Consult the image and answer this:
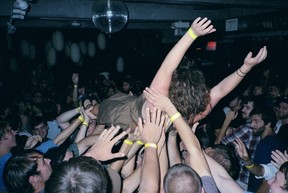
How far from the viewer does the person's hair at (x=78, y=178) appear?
154 cm

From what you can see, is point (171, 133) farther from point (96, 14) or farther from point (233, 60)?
point (233, 60)

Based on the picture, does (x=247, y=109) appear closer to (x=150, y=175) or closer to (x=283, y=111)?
(x=283, y=111)

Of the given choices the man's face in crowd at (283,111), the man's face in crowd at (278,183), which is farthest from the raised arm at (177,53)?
the man's face in crowd at (283,111)

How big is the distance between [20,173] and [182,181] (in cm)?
111

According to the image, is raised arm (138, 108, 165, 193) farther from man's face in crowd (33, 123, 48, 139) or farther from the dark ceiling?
the dark ceiling

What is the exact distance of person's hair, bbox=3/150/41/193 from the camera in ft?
6.83

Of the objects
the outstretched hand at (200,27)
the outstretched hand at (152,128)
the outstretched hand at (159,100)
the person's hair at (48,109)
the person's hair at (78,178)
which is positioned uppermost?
the outstretched hand at (200,27)

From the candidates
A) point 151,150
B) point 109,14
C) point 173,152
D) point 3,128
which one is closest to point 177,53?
point 151,150

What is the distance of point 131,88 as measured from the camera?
23.3 feet

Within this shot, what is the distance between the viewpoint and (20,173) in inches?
82.2

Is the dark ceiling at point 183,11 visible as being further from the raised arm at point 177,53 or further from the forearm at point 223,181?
the forearm at point 223,181

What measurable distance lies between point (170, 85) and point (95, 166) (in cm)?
75

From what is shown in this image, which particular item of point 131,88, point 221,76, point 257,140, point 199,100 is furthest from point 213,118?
point 221,76

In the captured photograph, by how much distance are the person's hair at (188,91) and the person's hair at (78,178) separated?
28.7 inches
